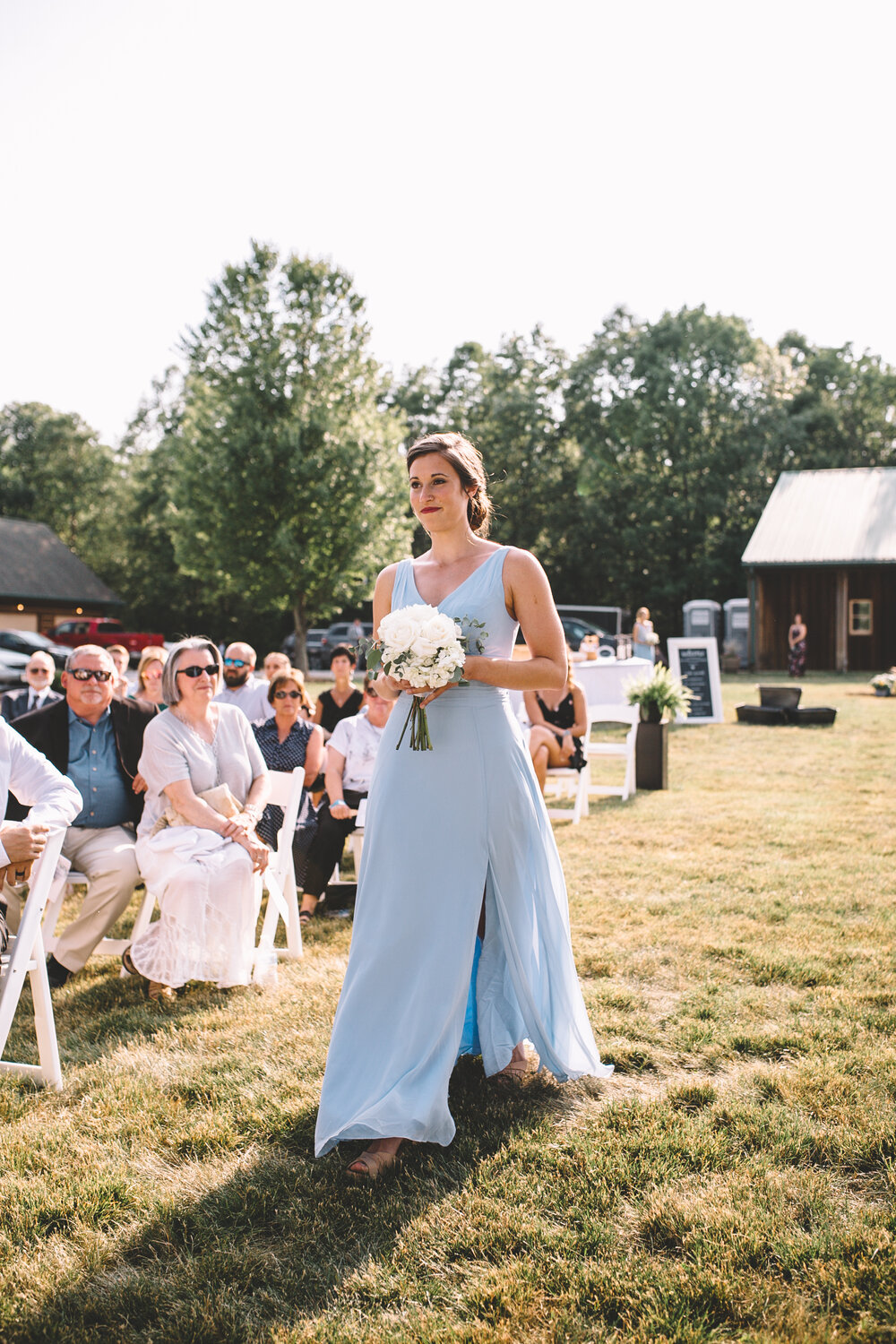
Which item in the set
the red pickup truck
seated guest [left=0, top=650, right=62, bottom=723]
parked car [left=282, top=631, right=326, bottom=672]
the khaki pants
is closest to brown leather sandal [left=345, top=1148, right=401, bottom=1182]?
the khaki pants

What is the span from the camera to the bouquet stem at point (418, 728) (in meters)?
3.34

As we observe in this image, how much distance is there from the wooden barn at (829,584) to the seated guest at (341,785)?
24509mm

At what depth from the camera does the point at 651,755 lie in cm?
1072

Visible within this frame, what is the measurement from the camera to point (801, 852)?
299 inches

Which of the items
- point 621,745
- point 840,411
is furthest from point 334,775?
point 840,411

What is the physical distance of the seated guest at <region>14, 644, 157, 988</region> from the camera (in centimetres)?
554

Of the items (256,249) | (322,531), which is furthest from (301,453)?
(256,249)

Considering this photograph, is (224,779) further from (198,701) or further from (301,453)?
(301,453)

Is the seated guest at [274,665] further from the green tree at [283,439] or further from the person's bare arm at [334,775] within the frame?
the green tree at [283,439]

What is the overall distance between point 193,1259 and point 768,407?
43439mm

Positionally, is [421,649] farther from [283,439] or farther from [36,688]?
[283,439]

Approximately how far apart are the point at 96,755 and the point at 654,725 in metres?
6.50

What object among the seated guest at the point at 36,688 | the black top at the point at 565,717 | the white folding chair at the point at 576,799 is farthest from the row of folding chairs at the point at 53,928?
the seated guest at the point at 36,688

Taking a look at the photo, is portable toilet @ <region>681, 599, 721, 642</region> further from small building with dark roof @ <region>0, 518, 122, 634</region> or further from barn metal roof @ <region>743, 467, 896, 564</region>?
small building with dark roof @ <region>0, 518, 122, 634</region>
